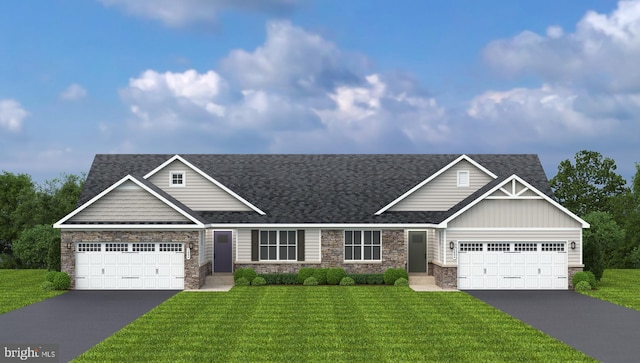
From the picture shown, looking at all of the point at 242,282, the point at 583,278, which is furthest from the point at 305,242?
the point at 583,278

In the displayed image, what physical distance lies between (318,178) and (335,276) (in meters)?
8.20

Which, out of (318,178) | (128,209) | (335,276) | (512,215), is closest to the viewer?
(128,209)

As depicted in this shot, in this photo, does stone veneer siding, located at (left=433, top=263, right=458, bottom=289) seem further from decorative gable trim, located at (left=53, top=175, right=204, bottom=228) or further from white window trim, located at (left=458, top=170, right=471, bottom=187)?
decorative gable trim, located at (left=53, top=175, right=204, bottom=228)

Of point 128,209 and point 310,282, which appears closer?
point 128,209

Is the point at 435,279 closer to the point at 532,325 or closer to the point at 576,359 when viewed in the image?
the point at 532,325

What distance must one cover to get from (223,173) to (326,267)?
31.1 ft

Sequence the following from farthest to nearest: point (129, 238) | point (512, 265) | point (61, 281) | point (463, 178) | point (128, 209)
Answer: point (463, 178)
point (512, 265)
point (128, 209)
point (129, 238)
point (61, 281)

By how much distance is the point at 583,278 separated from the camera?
103 feet

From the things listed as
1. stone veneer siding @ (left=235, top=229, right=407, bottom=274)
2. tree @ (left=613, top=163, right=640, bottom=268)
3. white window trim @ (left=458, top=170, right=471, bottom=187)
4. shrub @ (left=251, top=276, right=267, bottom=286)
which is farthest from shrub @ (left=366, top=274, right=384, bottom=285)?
tree @ (left=613, top=163, right=640, bottom=268)

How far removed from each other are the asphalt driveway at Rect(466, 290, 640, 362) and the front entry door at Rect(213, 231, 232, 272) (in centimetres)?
1318

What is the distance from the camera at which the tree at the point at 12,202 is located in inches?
2318

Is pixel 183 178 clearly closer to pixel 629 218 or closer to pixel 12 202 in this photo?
pixel 12 202

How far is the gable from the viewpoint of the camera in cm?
3162

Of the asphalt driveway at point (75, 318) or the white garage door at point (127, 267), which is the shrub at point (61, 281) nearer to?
the white garage door at point (127, 267)
